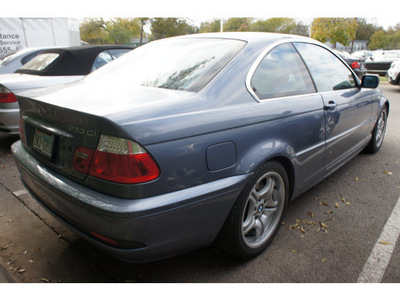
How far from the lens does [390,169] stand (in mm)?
3812

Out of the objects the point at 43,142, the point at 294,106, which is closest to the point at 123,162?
the point at 43,142

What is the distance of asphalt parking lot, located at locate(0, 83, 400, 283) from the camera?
1.97 metres

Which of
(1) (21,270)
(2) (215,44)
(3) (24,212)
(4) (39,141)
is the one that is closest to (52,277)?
(1) (21,270)

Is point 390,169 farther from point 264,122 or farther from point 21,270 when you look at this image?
point 21,270

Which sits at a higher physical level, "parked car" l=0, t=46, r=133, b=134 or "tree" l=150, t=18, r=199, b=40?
"tree" l=150, t=18, r=199, b=40

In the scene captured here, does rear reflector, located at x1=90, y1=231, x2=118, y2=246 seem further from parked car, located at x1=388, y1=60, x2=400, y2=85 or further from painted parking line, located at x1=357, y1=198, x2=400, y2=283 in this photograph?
parked car, located at x1=388, y1=60, x2=400, y2=85

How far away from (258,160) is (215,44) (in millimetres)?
986

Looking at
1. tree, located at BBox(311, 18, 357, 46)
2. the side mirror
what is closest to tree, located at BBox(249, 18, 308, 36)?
tree, located at BBox(311, 18, 357, 46)

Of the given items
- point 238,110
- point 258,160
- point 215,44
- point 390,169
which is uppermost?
point 215,44

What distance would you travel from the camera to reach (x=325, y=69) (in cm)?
290

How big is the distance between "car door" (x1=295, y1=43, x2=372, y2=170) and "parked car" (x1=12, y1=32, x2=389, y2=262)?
0.04 metres

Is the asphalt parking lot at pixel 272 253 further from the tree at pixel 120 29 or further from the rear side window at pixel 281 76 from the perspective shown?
the tree at pixel 120 29

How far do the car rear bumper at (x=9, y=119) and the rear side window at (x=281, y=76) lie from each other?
11.5ft

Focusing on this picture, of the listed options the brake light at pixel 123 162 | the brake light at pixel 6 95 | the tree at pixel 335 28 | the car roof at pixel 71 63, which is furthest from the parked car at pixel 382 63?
the brake light at pixel 123 162
